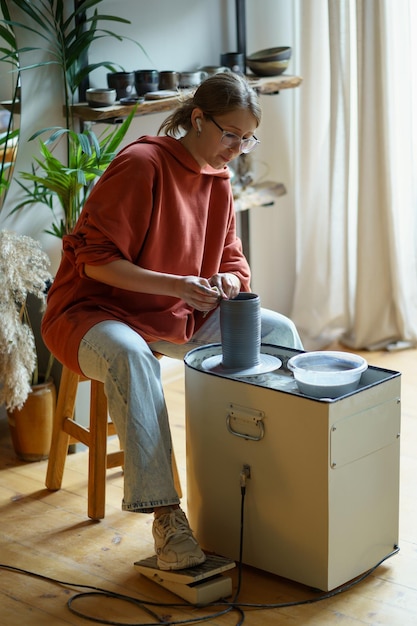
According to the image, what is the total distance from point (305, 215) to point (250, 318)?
1751 millimetres

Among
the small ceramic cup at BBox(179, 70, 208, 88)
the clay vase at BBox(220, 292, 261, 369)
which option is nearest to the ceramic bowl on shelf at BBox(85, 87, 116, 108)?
the small ceramic cup at BBox(179, 70, 208, 88)

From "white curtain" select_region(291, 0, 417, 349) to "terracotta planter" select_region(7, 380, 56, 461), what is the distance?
4.39ft

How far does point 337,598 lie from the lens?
206 cm

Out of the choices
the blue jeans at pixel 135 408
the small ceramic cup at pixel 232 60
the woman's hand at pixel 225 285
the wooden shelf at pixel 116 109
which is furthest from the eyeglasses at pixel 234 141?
the small ceramic cup at pixel 232 60

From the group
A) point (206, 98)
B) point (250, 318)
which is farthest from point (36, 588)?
point (206, 98)

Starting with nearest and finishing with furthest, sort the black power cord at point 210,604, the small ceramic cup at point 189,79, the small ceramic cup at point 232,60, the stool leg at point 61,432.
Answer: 1. the black power cord at point 210,604
2. the stool leg at point 61,432
3. the small ceramic cup at point 189,79
4. the small ceramic cup at point 232,60

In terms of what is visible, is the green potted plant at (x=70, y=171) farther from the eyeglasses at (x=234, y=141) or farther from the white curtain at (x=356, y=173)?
the white curtain at (x=356, y=173)

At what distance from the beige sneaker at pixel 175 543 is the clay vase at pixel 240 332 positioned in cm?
37

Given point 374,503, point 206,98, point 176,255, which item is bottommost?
point 374,503

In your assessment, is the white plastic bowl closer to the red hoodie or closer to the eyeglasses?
the red hoodie

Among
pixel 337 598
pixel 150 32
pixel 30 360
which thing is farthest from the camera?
pixel 150 32

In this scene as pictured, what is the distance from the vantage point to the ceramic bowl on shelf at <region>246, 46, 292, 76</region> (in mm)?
3422

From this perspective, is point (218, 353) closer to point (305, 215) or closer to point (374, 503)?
point (374, 503)

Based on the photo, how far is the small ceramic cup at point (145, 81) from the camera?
2975 millimetres
